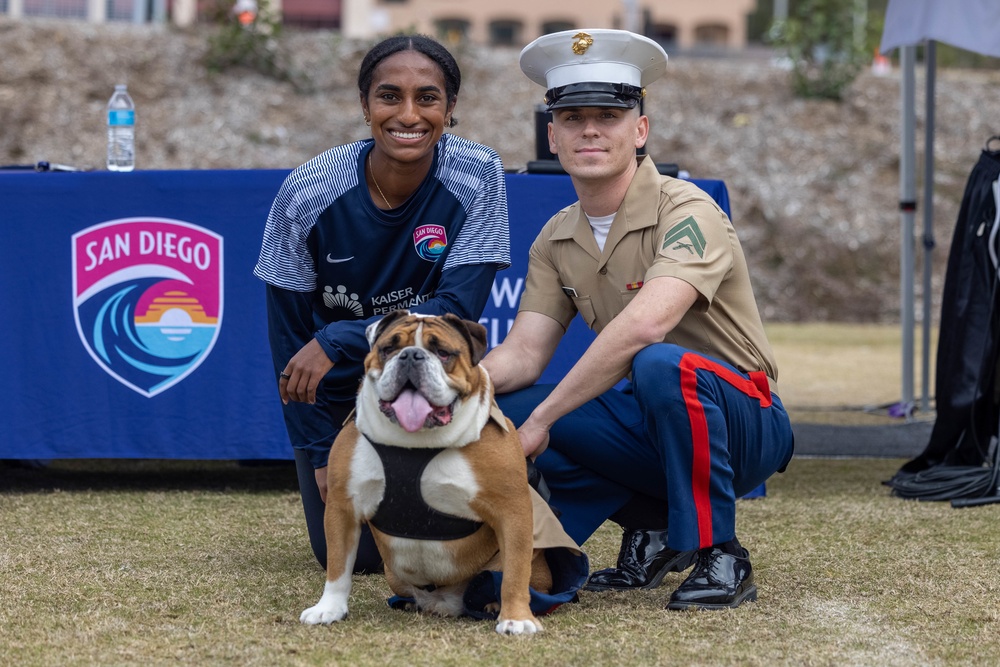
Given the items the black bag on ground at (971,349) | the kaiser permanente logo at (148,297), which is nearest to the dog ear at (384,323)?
the kaiser permanente logo at (148,297)

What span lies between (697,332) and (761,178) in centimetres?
1381

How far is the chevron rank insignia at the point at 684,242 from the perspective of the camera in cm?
289

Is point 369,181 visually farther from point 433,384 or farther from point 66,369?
point 66,369

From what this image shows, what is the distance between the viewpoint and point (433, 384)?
7.97ft

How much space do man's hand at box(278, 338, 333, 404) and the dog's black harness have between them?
367mm

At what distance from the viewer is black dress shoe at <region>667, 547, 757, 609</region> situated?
2773 mm

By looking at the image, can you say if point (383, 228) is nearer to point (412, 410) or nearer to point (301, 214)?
point (301, 214)

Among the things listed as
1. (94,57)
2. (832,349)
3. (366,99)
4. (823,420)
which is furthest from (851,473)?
(94,57)

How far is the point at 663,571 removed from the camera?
3102 mm

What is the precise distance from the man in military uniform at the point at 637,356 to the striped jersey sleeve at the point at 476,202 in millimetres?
184

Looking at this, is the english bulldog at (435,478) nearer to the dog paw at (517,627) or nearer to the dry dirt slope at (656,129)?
the dog paw at (517,627)

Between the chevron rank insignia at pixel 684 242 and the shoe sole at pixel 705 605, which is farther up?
the chevron rank insignia at pixel 684 242

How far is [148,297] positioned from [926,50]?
4.16 meters

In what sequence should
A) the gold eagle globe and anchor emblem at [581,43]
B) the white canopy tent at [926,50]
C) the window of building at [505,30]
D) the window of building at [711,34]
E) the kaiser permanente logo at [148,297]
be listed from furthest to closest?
the window of building at [711,34] < the window of building at [505,30] < the white canopy tent at [926,50] < the kaiser permanente logo at [148,297] < the gold eagle globe and anchor emblem at [581,43]
